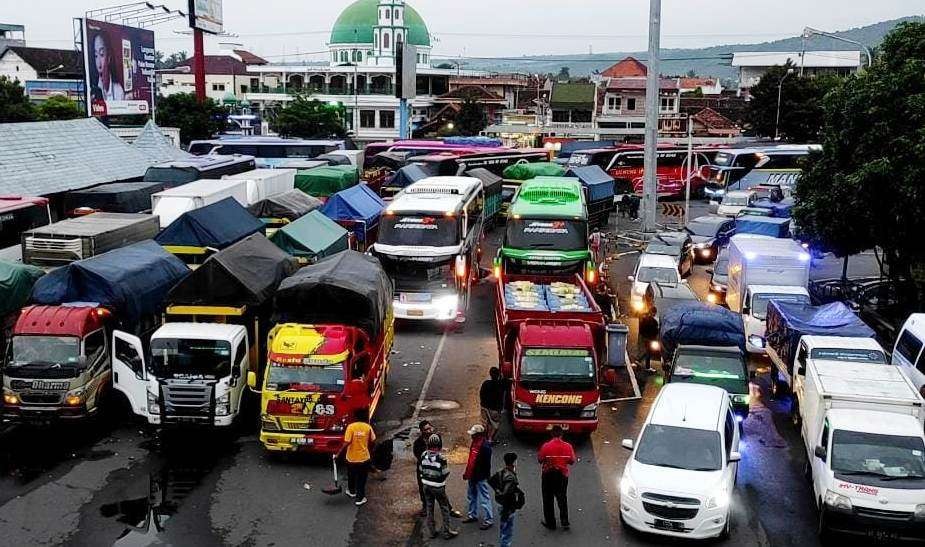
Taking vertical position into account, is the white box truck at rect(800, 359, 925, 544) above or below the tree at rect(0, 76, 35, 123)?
below

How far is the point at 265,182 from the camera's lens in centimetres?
3284

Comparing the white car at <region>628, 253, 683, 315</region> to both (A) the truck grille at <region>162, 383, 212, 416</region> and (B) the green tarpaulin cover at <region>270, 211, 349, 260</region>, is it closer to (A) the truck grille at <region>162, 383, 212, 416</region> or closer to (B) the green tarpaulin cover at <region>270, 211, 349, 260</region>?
(B) the green tarpaulin cover at <region>270, 211, 349, 260</region>

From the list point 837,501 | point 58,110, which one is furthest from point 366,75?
point 837,501

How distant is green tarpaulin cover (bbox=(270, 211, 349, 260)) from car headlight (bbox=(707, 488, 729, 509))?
13.5 m

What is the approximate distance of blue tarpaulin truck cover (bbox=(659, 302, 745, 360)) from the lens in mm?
18672

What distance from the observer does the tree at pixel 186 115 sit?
7112cm

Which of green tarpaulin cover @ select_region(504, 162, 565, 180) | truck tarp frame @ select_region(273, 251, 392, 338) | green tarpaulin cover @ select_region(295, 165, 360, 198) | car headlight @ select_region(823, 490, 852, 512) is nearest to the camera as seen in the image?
car headlight @ select_region(823, 490, 852, 512)

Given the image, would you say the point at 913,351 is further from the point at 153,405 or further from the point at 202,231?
the point at 202,231

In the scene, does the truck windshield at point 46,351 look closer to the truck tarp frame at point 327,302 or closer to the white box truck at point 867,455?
the truck tarp frame at point 327,302

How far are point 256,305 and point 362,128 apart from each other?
85.8 meters

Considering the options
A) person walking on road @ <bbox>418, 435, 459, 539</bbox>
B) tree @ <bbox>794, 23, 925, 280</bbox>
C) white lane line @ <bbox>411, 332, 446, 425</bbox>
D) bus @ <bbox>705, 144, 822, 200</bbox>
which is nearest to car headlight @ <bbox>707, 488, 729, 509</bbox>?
person walking on road @ <bbox>418, 435, 459, 539</bbox>

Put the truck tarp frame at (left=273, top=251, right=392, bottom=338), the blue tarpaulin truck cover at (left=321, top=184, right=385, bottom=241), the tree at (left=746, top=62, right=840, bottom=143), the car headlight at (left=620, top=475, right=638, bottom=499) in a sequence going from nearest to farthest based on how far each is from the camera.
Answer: the car headlight at (left=620, top=475, right=638, bottom=499)
the truck tarp frame at (left=273, top=251, right=392, bottom=338)
the blue tarpaulin truck cover at (left=321, top=184, right=385, bottom=241)
the tree at (left=746, top=62, right=840, bottom=143)

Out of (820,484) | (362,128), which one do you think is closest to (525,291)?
(820,484)

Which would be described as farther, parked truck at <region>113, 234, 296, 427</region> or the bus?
the bus
